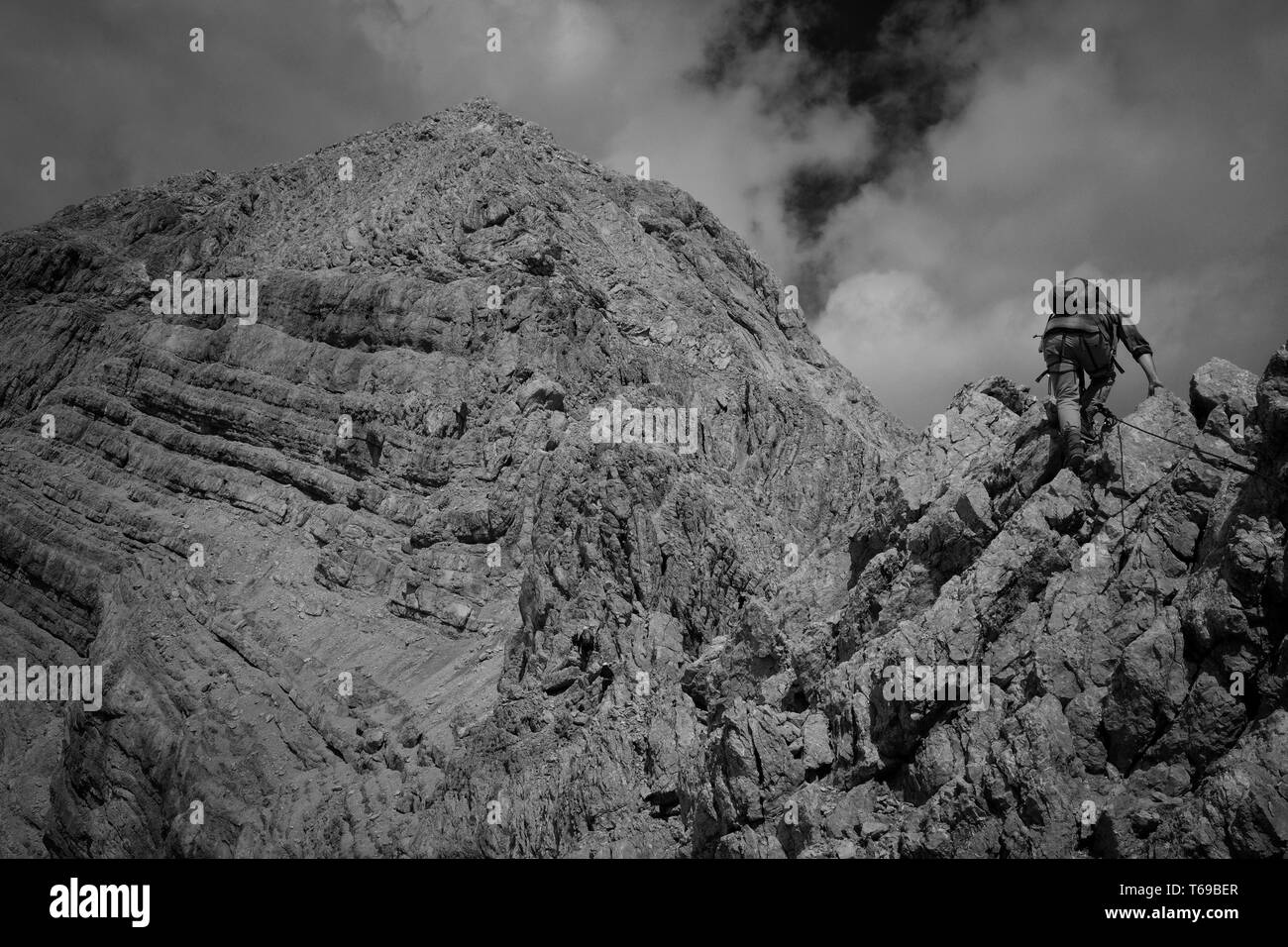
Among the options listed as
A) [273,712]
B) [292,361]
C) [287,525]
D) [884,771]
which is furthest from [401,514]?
[884,771]

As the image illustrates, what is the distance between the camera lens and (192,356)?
1934 inches

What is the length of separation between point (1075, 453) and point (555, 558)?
56.9 ft

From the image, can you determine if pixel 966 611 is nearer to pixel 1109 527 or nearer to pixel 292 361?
pixel 1109 527

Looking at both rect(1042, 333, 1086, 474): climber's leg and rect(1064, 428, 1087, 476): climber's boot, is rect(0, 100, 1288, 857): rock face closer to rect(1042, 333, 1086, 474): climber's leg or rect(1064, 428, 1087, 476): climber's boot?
rect(1064, 428, 1087, 476): climber's boot


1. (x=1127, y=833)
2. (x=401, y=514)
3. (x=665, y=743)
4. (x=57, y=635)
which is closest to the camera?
(x=1127, y=833)

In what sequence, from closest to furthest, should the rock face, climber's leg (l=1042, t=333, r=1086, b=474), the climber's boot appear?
the rock face → the climber's boot → climber's leg (l=1042, t=333, r=1086, b=474)

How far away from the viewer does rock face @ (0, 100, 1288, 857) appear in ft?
37.4

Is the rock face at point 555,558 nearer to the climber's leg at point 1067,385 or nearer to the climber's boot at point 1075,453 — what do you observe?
the climber's boot at point 1075,453

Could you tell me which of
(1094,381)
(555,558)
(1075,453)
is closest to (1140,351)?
(1094,381)

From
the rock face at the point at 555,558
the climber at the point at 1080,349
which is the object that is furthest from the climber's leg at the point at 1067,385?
the rock face at the point at 555,558

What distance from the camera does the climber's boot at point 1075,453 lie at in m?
13.3

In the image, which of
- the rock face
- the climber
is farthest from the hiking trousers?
the rock face
